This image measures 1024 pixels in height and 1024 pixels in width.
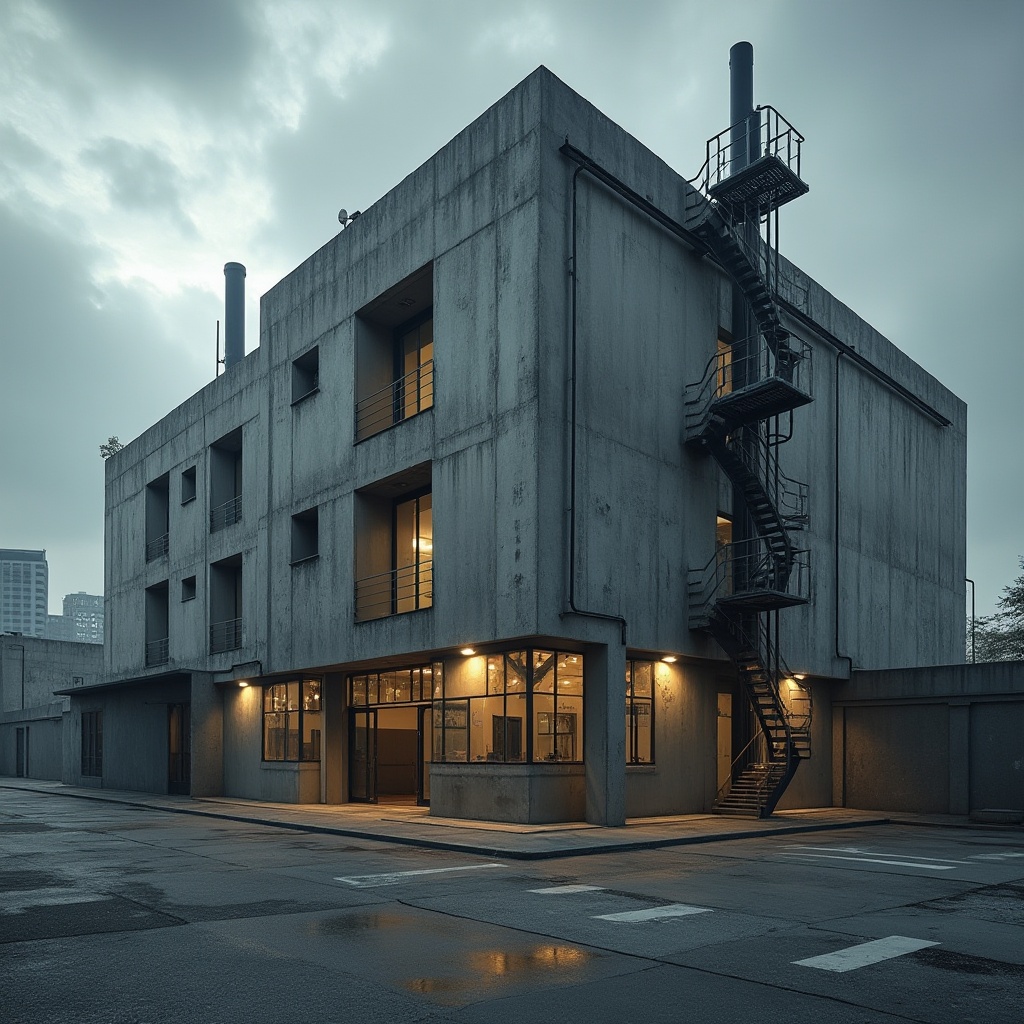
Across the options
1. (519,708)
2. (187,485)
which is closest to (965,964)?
(519,708)

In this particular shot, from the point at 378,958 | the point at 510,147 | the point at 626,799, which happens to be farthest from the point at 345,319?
the point at 378,958

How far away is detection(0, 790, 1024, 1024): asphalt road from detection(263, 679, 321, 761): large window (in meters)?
11.7

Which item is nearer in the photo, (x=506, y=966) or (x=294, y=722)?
(x=506, y=966)

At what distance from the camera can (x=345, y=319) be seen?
85.7 feet

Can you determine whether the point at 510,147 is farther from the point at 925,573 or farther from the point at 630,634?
the point at 925,573

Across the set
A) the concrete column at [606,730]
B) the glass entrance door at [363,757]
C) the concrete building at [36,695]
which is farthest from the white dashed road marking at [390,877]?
the concrete building at [36,695]

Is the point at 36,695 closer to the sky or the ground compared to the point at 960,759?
closer to the ground

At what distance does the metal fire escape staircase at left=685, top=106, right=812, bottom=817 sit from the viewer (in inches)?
888

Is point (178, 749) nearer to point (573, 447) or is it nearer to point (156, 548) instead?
point (156, 548)

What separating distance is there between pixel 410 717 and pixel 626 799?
29.5 feet

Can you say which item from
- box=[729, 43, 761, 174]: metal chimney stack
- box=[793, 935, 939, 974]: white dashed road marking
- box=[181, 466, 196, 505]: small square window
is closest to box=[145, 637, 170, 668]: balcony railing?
box=[181, 466, 196, 505]: small square window

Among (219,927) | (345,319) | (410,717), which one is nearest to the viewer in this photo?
(219,927)

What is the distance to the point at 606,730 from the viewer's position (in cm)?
2033

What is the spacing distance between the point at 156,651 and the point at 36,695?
86.8 ft
